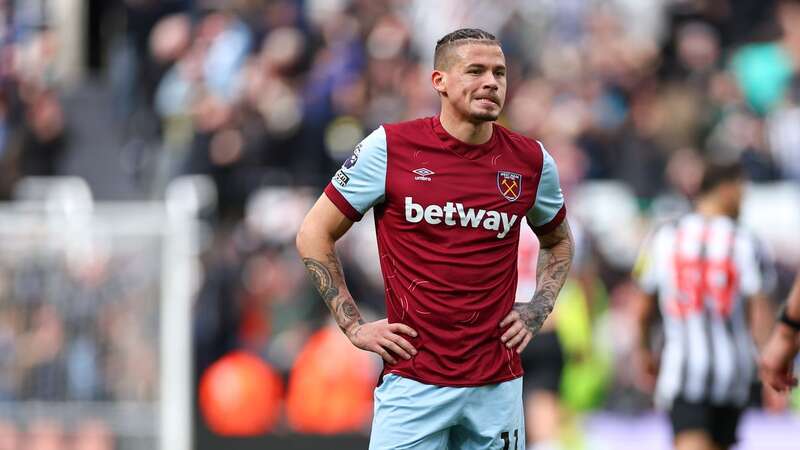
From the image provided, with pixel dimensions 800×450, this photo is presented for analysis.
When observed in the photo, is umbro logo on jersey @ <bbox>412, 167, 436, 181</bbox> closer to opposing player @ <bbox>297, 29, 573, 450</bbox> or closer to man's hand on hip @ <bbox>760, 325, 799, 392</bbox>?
opposing player @ <bbox>297, 29, 573, 450</bbox>

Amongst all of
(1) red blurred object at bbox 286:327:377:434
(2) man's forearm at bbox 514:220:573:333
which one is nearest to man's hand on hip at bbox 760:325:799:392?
(2) man's forearm at bbox 514:220:573:333

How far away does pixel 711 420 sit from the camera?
7.68 m

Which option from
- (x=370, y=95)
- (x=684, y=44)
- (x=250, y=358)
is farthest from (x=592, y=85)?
(x=250, y=358)

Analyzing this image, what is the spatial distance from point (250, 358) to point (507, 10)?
498 centimetres

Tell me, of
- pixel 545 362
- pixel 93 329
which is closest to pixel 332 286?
pixel 545 362

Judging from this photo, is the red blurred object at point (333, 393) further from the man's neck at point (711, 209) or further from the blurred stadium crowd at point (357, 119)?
the man's neck at point (711, 209)

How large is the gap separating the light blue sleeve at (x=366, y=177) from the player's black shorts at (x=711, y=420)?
133 inches

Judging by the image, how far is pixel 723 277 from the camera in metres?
7.68

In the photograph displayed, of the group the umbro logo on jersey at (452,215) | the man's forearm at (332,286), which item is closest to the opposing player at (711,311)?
the umbro logo on jersey at (452,215)

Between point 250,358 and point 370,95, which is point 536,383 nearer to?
point 250,358

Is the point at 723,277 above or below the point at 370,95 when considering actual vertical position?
below

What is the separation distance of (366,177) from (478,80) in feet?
1.72

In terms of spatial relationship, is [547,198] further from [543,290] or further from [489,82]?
[489,82]

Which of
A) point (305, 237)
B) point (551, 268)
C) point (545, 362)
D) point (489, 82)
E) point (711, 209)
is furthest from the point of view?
point (545, 362)
